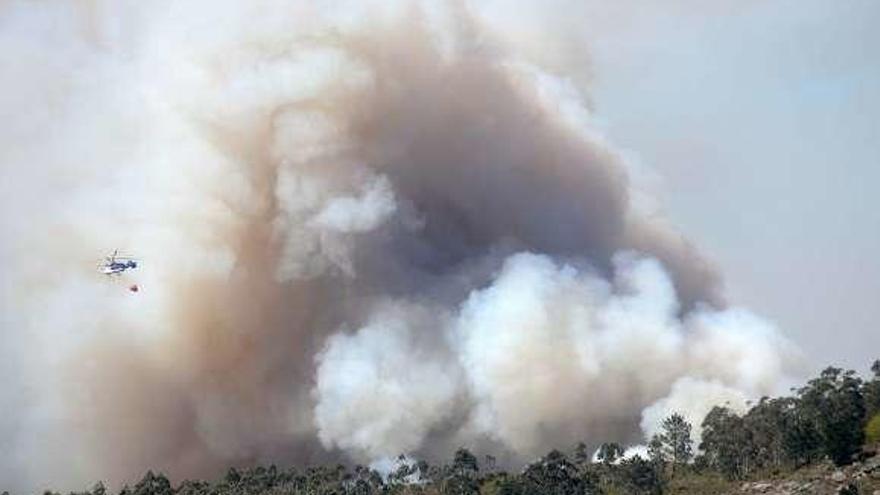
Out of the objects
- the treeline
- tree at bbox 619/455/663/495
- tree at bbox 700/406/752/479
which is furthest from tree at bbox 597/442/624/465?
tree at bbox 700/406/752/479

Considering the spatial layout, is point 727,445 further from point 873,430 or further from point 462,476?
point 462,476

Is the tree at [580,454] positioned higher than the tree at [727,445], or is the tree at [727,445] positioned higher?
the tree at [580,454]

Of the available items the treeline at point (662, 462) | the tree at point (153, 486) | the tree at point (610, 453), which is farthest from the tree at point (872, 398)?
the tree at point (153, 486)

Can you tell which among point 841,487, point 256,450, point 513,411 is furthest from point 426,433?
point 841,487

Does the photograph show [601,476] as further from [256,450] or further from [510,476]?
[256,450]

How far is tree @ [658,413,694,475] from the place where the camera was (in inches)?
2852

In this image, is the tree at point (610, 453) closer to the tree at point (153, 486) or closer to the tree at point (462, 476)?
the tree at point (462, 476)

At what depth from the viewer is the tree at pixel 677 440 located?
238 ft

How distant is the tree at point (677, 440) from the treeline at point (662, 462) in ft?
0.19

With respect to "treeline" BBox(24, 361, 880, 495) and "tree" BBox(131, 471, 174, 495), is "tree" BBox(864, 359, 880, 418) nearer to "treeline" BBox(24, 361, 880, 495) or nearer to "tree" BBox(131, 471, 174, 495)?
Answer: "treeline" BBox(24, 361, 880, 495)

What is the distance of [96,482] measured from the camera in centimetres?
8294

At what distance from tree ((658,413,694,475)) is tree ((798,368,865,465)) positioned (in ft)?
24.5

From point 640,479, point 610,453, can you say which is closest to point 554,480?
point 640,479

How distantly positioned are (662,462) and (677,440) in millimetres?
1684
